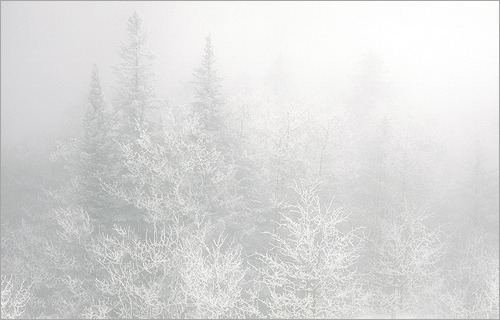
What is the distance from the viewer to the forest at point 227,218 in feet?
54.8

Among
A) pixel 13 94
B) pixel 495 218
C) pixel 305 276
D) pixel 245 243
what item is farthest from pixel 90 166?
pixel 13 94

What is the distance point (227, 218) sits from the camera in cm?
1952

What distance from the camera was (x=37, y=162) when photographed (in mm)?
48875

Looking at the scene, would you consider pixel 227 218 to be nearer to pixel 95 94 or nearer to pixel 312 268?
pixel 312 268

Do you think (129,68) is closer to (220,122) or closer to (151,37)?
(151,37)

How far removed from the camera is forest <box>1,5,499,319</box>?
16.7 m

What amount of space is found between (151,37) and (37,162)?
3711cm

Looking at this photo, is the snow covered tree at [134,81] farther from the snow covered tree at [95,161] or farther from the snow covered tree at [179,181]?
the snow covered tree at [179,181]

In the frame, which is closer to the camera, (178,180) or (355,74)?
(178,180)

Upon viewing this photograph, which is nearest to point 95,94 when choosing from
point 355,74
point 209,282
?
point 209,282

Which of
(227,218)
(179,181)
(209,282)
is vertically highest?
(179,181)

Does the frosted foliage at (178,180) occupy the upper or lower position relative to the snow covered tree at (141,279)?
upper

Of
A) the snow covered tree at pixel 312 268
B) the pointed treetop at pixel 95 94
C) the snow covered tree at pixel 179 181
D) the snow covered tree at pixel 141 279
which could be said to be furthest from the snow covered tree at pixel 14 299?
the pointed treetop at pixel 95 94

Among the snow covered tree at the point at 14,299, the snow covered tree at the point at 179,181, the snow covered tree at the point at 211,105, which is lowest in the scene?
the snow covered tree at the point at 14,299
